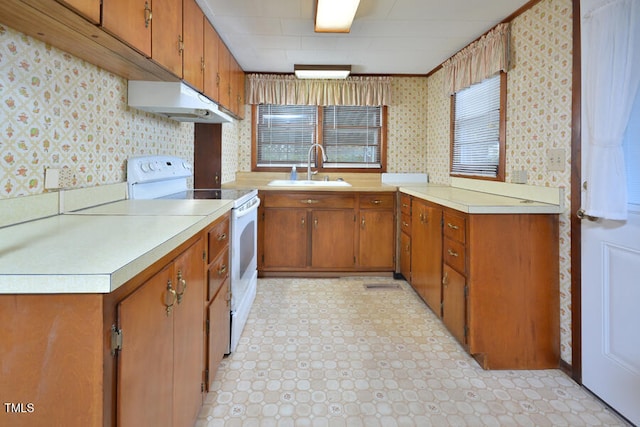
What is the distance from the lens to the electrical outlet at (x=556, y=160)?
2049 millimetres

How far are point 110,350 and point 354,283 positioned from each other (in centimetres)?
296

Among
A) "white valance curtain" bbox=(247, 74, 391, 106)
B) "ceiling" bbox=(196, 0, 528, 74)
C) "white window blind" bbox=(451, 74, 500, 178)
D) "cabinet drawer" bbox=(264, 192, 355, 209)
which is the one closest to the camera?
"ceiling" bbox=(196, 0, 528, 74)

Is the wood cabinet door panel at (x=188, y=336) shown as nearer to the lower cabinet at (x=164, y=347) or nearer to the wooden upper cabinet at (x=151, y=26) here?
the lower cabinet at (x=164, y=347)

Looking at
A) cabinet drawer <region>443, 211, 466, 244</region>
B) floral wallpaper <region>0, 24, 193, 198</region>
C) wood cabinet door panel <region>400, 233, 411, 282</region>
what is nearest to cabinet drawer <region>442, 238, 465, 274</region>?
cabinet drawer <region>443, 211, 466, 244</region>

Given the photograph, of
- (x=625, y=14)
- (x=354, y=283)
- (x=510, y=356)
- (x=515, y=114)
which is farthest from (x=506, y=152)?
(x=354, y=283)

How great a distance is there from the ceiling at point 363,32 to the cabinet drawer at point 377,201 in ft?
4.35

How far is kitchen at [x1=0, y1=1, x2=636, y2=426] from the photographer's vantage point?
1.35 m

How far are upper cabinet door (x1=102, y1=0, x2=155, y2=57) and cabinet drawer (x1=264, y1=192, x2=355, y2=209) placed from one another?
7.03 feet

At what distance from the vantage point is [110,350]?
0.79 meters

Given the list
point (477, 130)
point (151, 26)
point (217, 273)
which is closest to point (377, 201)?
point (477, 130)

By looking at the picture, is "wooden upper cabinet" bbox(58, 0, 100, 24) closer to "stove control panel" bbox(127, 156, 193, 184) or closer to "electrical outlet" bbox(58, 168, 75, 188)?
"electrical outlet" bbox(58, 168, 75, 188)

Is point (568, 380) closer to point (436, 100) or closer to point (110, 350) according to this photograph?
point (110, 350)

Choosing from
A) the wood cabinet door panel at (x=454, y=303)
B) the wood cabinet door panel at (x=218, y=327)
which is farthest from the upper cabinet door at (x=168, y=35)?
the wood cabinet door panel at (x=454, y=303)

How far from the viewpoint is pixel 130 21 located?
4.80 feet
